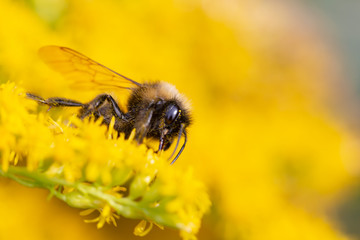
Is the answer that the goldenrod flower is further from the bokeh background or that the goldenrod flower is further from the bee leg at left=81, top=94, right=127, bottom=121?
the bokeh background

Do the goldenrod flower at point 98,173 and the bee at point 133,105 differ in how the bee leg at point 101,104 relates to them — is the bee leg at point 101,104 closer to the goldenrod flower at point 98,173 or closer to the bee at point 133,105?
the bee at point 133,105

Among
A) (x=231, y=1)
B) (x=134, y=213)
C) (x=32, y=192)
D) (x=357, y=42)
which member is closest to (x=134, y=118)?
(x=134, y=213)

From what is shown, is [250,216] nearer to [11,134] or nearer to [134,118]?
[134,118]

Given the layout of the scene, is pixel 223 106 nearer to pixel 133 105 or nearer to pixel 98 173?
pixel 133 105

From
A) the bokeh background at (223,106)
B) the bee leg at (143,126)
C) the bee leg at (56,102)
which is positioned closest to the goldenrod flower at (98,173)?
the bee leg at (143,126)

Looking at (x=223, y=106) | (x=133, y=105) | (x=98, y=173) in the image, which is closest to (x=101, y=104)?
(x=133, y=105)

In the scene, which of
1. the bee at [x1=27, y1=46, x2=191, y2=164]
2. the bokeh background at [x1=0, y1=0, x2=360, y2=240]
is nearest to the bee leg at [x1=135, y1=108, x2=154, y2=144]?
the bee at [x1=27, y1=46, x2=191, y2=164]
